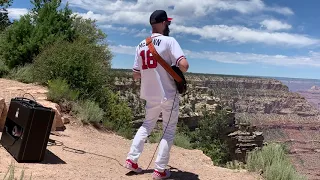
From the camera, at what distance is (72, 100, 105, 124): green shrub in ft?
30.3

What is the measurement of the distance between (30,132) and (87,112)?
179 inches

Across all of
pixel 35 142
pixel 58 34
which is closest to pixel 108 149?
pixel 35 142

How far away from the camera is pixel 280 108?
81062mm

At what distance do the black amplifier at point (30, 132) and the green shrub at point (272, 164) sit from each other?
131 inches

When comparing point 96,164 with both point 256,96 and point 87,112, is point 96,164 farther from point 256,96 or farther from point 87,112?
point 256,96

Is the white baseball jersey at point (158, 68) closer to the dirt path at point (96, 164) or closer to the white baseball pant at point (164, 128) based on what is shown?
the white baseball pant at point (164, 128)

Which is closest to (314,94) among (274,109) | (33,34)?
(274,109)

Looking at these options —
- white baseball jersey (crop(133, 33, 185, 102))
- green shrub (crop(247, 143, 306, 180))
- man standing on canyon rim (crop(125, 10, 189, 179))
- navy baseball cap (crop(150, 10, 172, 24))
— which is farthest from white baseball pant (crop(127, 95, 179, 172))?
green shrub (crop(247, 143, 306, 180))

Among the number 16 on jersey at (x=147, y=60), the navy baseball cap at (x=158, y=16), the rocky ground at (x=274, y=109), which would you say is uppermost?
the navy baseball cap at (x=158, y=16)

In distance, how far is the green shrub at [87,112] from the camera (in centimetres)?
924

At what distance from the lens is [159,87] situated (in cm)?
473

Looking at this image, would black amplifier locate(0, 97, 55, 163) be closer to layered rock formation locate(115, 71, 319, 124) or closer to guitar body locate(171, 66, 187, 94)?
guitar body locate(171, 66, 187, 94)

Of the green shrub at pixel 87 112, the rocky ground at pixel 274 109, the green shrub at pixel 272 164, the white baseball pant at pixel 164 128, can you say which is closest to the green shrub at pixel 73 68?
the green shrub at pixel 87 112

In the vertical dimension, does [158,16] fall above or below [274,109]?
→ above
